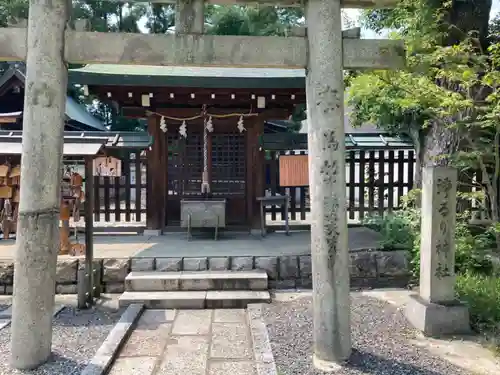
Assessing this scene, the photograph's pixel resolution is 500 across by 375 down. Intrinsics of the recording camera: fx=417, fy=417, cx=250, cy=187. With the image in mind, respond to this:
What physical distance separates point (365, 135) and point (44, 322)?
29.6 feet

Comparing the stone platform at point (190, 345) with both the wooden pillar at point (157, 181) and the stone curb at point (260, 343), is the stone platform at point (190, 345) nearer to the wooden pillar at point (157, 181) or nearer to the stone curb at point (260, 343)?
the stone curb at point (260, 343)

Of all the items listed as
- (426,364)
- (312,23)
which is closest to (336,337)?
(426,364)

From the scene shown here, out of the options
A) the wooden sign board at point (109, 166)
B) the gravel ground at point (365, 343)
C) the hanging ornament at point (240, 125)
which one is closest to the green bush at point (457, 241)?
the gravel ground at point (365, 343)

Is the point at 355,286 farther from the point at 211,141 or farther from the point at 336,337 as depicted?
the point at 211,141

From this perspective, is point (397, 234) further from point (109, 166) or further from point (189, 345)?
point (109, 166)

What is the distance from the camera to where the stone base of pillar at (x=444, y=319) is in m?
4.89

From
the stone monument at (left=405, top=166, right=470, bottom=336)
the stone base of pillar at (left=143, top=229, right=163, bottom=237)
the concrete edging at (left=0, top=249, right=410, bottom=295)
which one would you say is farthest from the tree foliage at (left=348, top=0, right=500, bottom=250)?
the stone base of pillar at (left=143, top=229, right=163, bottom=237)

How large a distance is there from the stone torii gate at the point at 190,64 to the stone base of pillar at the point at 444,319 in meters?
1.42

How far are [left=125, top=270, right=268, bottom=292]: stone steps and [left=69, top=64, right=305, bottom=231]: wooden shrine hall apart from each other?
265cm

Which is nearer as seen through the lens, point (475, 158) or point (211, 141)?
point (475, 158)

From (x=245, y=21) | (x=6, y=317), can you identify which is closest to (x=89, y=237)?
(x=6, y=317)

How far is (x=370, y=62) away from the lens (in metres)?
4.19

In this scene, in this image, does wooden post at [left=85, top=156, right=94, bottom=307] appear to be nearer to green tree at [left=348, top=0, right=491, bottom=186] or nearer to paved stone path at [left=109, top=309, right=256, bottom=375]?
paved stone path at [left=109, top=309, right=256, bottom=375]

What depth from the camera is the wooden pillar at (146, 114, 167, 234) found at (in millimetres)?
9227
